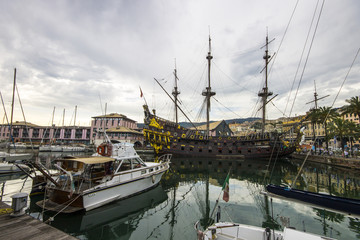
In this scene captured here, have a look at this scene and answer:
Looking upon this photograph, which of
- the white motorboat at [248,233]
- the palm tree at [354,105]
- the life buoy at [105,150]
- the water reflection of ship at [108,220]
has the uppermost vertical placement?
the palm tree at [354,105]

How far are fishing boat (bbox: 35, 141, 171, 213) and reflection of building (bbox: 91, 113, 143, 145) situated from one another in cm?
5208

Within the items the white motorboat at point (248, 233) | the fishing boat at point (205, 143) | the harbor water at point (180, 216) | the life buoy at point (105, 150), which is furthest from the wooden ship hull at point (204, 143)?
the white motorboat at point (248, 233)

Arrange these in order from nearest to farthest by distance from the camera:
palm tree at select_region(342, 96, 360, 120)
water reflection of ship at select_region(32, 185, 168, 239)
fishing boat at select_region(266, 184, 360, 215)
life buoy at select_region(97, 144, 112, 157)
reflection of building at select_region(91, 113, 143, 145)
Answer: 1. fishing boat at select_region(266, 184, 360, 215)
2. water reflection of ship at select_region(32, 185, 168, 239)
3. life buoy at select_region(97, 144, 112, 157)
4. palm tree at select_region(342, 96, 360, 120)
5. reflection of building at select_region(91, 113, 143, 145)

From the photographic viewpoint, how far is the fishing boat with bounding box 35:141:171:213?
8.69m

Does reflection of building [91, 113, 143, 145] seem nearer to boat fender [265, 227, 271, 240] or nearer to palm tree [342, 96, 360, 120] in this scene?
palm tree [342, 96, 360, 120]

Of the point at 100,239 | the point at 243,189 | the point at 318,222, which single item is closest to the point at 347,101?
the point at 243,189

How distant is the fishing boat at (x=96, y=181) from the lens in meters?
8.69

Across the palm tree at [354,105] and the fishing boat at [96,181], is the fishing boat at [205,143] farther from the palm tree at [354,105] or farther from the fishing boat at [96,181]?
the fishing boat at [96,181]

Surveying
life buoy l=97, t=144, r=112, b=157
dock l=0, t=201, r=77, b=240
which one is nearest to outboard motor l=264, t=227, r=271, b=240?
dock l=0, t=201, r=77, b=240

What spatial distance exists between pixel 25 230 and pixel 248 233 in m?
6.82

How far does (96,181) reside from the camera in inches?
387

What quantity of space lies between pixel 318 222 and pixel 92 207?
11.8m

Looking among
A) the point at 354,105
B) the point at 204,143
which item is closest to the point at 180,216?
the point at 204,143

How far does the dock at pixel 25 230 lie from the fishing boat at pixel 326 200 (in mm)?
6917
